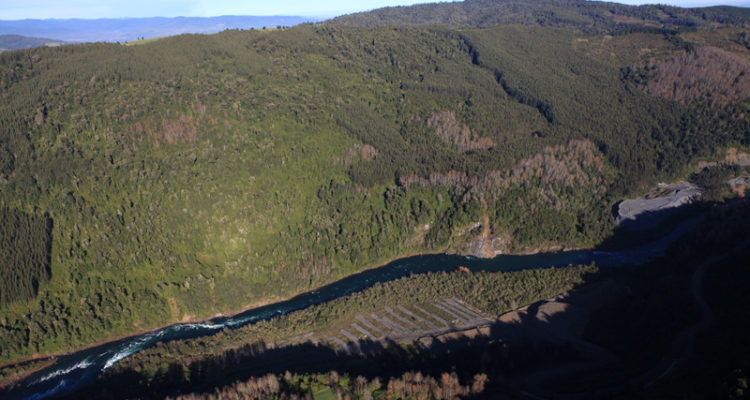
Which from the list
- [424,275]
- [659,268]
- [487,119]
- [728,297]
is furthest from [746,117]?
[424,275]

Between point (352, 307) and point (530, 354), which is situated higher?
point (352, 307)

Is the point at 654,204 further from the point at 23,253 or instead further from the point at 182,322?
the point at 23,253

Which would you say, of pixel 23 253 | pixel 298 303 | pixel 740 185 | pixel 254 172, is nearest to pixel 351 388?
pixel 298 303

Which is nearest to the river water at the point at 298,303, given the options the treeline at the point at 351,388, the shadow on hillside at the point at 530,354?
the shadow on hillside at the point at 530,354

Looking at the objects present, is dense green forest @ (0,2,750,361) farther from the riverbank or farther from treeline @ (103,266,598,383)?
treeline @ (103,266,598,383)

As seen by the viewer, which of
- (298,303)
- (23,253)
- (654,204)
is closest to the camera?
(23,253)

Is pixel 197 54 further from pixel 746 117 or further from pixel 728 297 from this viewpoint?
pixel 746 117

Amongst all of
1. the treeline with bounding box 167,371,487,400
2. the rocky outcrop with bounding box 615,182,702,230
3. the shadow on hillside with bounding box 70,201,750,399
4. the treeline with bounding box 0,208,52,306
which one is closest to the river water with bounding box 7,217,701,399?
the rocky outcrop with bounding box 615,182,702,230
